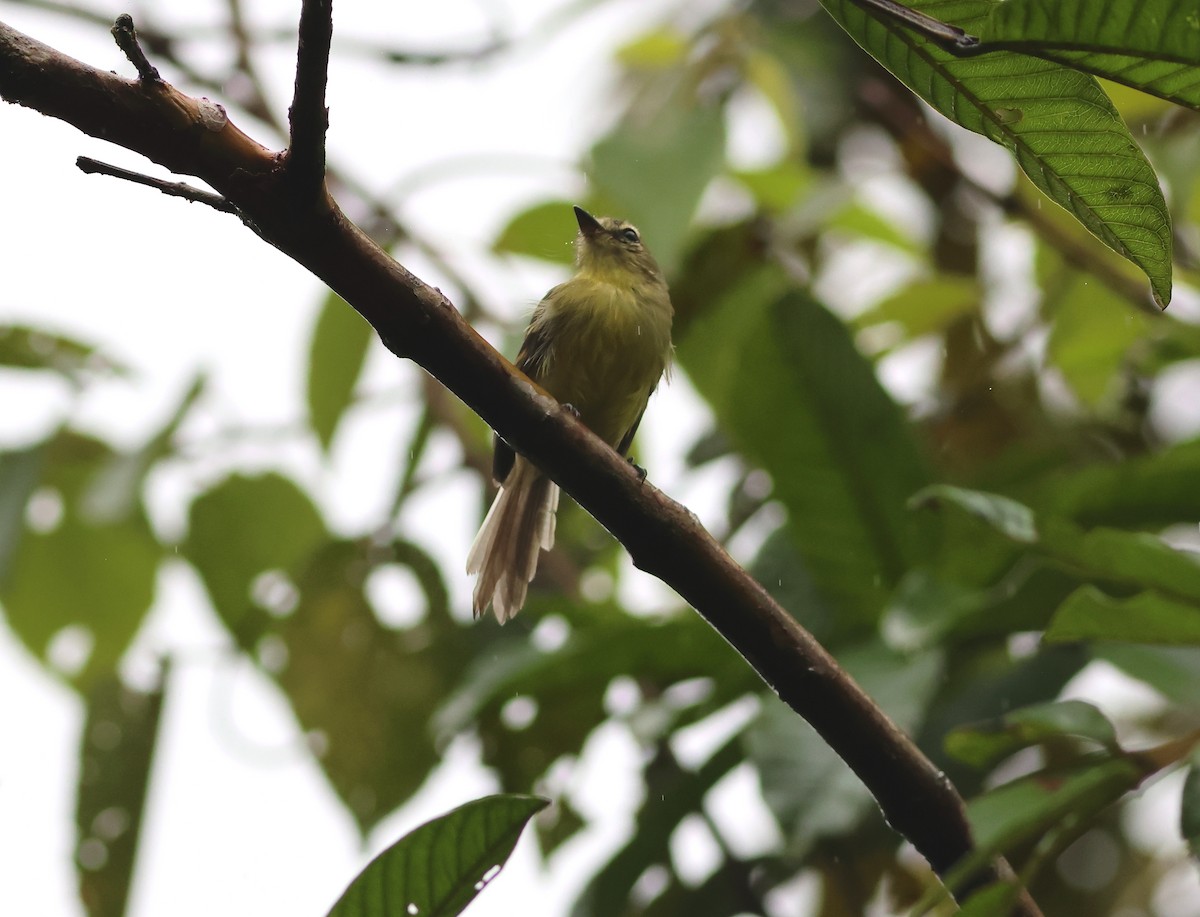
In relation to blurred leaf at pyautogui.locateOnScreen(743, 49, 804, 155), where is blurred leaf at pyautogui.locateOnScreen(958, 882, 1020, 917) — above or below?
below

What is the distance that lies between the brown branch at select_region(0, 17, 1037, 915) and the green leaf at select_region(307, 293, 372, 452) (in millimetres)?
1877

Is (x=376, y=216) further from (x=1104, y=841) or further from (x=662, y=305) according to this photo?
(x=1104, y=841)

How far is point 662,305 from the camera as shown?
352 centimetres

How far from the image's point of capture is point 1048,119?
1095mm

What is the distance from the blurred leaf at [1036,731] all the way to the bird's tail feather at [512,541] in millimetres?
1097

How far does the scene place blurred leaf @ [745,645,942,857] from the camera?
6.25 ft

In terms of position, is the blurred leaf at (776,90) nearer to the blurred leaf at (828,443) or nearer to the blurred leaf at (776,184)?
the blurred leaf at (776,184)

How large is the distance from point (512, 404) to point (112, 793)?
201cm

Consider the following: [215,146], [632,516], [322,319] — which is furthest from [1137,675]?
[322,319]

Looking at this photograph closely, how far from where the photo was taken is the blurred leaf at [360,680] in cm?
276

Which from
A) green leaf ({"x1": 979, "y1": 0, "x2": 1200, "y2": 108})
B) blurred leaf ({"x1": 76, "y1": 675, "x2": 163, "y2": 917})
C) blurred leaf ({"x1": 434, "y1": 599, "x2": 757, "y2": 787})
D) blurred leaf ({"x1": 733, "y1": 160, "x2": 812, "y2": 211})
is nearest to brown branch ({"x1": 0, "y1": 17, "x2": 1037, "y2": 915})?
green leaf ({"x1": 979, "y1": 0, "x2": 1200, "y2": 108})

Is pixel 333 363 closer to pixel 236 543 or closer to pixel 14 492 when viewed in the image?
pixel 236 543

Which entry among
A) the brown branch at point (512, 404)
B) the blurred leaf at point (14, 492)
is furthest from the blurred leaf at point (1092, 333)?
the blurred leaf at point (14, 492)

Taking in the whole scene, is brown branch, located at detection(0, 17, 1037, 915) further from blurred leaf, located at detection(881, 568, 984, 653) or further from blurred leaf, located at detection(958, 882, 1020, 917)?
blurred leaf, located at detection(881, 568, 984, 653)
